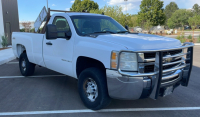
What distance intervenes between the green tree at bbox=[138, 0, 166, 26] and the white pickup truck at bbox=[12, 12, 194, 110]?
45.2 metres

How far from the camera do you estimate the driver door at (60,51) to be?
4562 millimetres

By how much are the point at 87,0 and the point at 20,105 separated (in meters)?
59.4

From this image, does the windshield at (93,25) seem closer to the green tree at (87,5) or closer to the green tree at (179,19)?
the green tree at (87,5)

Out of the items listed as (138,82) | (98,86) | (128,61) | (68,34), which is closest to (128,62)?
(128,61)

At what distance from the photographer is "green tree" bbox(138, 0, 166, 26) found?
4781 cm

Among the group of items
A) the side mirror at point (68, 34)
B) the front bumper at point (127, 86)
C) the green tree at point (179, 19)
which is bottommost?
the front bumper at point (127, 86)

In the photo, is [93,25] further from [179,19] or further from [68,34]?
[179,19]

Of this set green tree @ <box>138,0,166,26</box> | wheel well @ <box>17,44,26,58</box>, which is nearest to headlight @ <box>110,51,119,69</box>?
wheel well @ <box>17,44,26,58</box>

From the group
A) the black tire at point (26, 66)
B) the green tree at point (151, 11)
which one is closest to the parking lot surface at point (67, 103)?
the black tire at point (26, 66)

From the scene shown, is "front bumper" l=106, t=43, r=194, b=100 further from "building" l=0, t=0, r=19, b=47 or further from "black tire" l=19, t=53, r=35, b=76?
"building" l=0, t=0, r=19, b=47

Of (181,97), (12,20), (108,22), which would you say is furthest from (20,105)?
(12,20)

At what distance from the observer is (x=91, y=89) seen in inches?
158

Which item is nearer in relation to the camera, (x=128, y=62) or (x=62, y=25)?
(x=128, y=62)

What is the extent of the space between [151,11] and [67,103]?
4722cm
